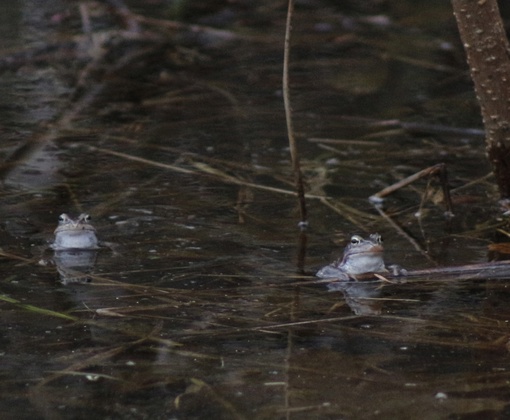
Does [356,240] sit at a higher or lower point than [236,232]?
higher

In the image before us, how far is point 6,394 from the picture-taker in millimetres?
2809

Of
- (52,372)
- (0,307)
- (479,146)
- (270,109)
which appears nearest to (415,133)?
(479,146)

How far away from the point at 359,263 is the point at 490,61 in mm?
1049

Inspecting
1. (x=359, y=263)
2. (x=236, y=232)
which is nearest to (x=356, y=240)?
(x=359, y=263)

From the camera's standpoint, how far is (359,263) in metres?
3.87

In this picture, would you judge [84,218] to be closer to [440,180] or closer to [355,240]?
[355,240]

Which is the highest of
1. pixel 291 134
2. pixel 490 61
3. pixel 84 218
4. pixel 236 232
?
pixel 490 61

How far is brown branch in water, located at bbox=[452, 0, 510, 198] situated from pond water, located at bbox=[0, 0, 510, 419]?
1.34ft

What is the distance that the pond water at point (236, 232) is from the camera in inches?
115

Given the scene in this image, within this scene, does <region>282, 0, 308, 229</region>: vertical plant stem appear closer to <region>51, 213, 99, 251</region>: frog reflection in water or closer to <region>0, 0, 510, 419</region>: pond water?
<region>0, 0, 510, 419</region>: pond water

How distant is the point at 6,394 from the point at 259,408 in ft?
2.04

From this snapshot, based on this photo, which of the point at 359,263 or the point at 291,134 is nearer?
the point at 359,263

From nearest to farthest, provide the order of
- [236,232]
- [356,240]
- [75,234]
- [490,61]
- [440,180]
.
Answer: [356,240], [75,234], [490,61], [236,232], [440,180]

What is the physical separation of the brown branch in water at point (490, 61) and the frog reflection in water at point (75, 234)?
1.59m
